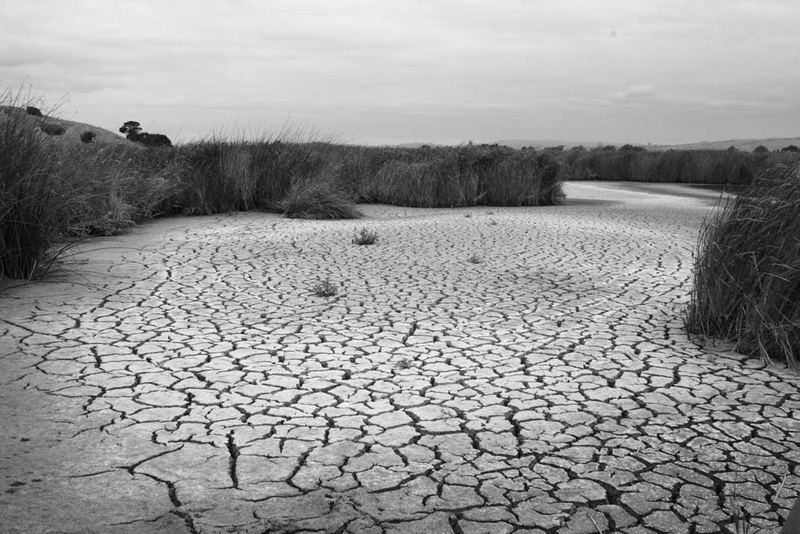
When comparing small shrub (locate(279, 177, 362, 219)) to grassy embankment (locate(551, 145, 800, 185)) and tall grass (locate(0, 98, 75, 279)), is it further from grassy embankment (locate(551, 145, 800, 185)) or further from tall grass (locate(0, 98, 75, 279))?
grassy embankment (locate(551, 145, 800, 185))

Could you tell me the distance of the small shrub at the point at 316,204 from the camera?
12.9 m

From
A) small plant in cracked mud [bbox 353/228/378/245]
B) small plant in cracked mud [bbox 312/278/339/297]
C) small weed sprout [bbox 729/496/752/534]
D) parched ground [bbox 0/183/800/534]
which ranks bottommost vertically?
small weed sprout [bbox 729/496/752/534]

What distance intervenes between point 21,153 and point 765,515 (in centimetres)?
625

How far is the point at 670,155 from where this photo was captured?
27.8 meters

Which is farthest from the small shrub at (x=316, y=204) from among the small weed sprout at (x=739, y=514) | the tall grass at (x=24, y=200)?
the small weed sprout at (x=739, y=514)

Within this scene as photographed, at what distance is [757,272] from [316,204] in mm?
9039

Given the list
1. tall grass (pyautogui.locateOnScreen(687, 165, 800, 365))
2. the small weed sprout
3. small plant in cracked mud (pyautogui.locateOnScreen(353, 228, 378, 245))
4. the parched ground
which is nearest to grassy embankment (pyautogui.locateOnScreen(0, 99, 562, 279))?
the parched ground

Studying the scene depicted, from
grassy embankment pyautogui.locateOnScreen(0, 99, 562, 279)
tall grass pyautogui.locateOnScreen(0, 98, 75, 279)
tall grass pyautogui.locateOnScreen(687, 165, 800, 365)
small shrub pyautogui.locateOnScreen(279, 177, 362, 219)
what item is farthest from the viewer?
small shrub pyautogui.locateOnScreen(279, 177, 362, 219)

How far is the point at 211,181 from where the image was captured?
13.1 meters

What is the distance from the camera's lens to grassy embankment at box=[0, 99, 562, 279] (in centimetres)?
652

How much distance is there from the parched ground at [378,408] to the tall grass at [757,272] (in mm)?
261

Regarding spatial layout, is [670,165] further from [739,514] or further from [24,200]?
[739,514]

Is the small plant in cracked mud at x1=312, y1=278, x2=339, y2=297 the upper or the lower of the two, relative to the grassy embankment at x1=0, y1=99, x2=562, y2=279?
lower

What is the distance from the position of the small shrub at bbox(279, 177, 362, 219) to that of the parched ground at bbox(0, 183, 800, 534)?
541cm
